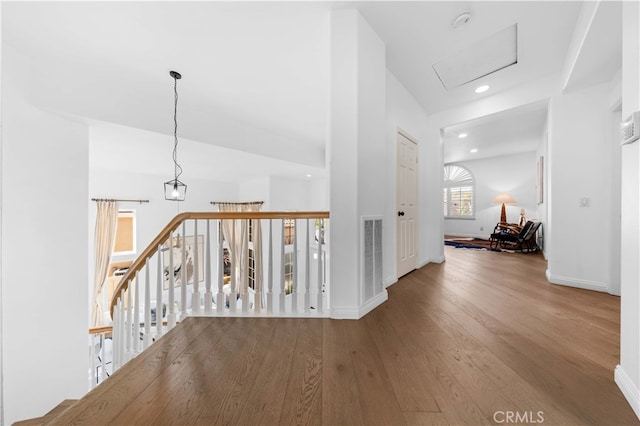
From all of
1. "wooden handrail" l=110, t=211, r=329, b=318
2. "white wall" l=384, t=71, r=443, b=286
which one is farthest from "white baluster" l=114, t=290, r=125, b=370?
"white wall" l=384, t=71, r=443, b=286

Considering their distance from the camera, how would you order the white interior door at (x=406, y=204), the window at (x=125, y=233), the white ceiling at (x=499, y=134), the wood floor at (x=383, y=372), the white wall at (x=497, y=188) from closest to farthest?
1. the wood floor at (x=383, y=372)
2. the white interior door at (x=406, y=204)
3. the white ceiling at (x=499, y=134)
4. the window at (x=125, y=233)
5. the white wall at (x=497, y=188)

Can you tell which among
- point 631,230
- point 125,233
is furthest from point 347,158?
point 125,233

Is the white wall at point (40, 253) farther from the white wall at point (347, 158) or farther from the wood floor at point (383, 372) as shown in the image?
the white wall at point (347, 158)

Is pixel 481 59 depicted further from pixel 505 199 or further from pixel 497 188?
pixel 497 188

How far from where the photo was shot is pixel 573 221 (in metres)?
2.77

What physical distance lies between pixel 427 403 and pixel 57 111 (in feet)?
12.6

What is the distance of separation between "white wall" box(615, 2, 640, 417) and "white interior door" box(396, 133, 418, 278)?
188 cm

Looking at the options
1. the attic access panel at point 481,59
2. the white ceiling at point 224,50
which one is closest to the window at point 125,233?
the white ceiling at point 224,50

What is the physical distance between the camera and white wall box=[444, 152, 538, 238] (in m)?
6.61

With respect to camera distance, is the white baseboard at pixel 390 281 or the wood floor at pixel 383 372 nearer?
the wood floor at pixel 383 372

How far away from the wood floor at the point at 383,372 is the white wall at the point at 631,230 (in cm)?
12

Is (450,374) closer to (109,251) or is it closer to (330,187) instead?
(330,187)

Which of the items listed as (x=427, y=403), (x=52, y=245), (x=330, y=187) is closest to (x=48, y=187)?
(x=52, y=245)

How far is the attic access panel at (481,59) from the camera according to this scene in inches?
89.2
